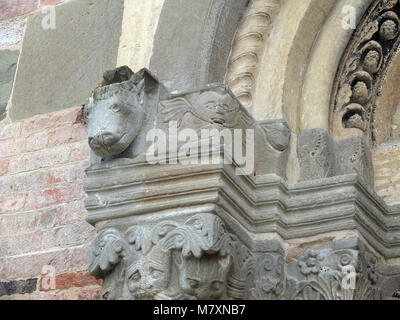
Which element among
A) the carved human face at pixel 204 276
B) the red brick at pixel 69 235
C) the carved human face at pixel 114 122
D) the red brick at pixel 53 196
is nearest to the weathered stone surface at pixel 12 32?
the red brick at pixel 53 196

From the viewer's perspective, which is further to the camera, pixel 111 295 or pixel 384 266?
pixel 384 266

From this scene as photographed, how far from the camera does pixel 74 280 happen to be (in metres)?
3.21

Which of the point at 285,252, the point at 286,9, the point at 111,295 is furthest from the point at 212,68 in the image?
the point at 111,295

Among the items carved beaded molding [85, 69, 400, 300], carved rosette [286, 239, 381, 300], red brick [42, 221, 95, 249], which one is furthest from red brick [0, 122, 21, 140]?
carved rosette [286, 239, 381, 300]

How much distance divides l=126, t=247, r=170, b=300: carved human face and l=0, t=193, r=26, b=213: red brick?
97 cm

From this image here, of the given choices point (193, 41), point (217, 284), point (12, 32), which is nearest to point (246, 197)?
point (217, 284)

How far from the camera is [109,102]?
2867 mm

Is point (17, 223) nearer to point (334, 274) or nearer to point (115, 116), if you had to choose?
point (115, 116)

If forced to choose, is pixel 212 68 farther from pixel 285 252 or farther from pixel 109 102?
pixel 285 252

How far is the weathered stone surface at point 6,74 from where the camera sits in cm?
377

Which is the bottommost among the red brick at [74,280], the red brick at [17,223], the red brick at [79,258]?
the red brick at [74,280]

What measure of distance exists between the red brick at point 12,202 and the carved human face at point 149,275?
3.20 feet

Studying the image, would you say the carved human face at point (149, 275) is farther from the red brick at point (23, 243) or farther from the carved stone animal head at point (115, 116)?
the red brick at point (23, 243)
